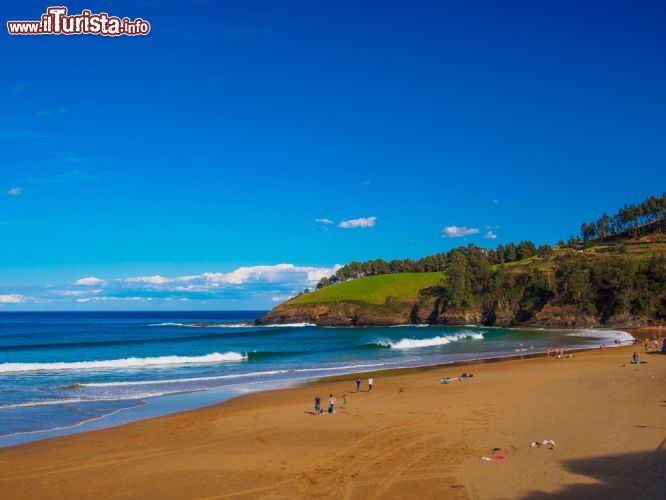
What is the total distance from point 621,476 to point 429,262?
159 meters

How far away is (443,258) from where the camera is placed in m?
170

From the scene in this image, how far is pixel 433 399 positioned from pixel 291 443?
10.0 metres

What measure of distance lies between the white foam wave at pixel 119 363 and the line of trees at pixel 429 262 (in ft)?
346

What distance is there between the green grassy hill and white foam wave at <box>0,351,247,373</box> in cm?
7590

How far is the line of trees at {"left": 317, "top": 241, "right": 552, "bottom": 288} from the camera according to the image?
538 ft

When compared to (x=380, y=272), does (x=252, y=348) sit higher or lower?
lower

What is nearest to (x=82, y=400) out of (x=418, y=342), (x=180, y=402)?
(x=180, y=402)

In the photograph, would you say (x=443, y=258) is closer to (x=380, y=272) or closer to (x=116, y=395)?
(x=380, y=272)

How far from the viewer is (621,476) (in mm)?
13352

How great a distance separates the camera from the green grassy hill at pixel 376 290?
131250 mm

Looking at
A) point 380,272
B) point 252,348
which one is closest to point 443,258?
point 380,272

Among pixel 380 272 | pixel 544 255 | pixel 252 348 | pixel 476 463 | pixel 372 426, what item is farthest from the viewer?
pixel 380 272

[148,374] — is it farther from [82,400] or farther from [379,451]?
[379,451]

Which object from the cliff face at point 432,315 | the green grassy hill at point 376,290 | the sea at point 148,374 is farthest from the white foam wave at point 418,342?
the green grassy hill at point 376,290
